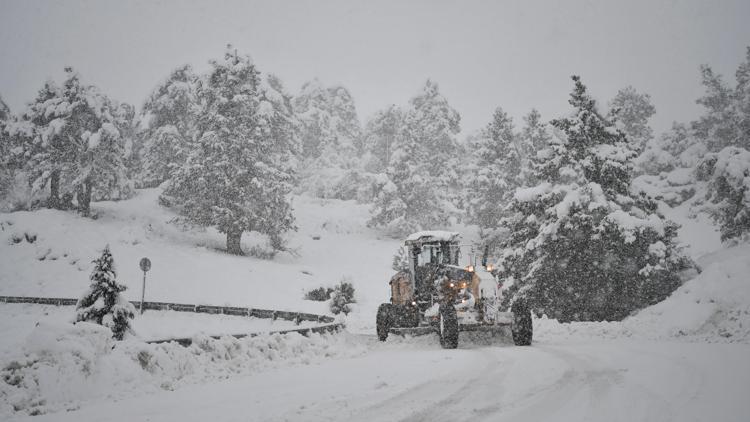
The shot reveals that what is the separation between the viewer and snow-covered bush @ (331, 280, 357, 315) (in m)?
26.8

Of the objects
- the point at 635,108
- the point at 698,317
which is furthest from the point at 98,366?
the point at 635,108

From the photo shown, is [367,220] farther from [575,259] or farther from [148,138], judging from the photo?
[575,259]

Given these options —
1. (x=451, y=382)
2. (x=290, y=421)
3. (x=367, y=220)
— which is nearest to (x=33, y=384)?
(x=290, y=421)

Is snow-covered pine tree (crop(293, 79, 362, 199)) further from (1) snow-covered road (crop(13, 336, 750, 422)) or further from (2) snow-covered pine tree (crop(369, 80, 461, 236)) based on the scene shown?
(1) snow-covered road (crop(13, 336, 750, 422))

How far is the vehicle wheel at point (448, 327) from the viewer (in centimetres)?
1306

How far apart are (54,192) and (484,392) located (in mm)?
39706

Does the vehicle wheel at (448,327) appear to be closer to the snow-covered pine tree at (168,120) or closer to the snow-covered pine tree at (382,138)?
the snow-covered pine tree at (168,120)

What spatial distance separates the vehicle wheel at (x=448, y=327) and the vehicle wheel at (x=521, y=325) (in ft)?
5.40

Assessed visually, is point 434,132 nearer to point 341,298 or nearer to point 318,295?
point 318,295

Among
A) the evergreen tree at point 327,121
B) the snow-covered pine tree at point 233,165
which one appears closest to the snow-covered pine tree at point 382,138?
the evergreen tree at point 327,121

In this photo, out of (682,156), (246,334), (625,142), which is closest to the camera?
(246,334)

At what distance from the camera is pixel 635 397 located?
650 cm

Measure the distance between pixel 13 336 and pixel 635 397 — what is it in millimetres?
21261

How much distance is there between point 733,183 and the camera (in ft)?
71.5
